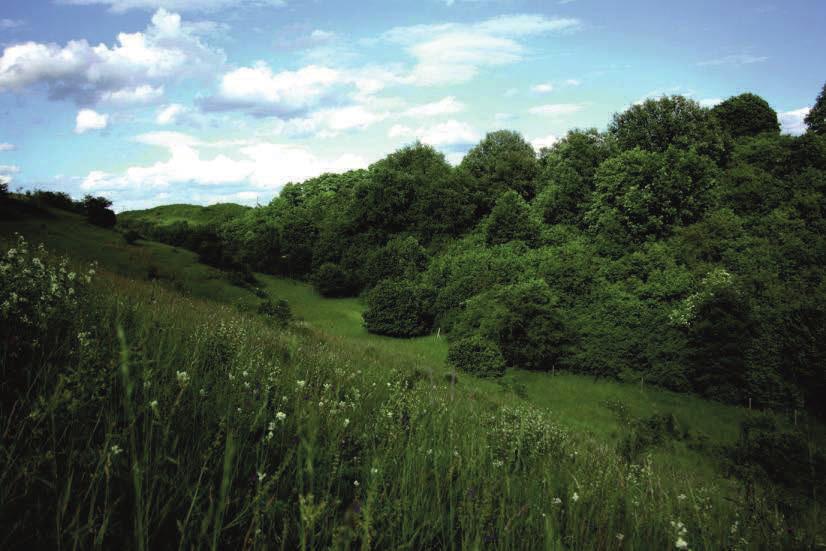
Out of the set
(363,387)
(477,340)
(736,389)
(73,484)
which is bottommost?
(736,389)

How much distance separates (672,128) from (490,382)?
113ft

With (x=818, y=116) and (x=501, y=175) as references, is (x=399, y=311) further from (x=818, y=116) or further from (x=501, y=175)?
(x=818, y=116)

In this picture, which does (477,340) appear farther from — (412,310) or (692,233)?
(692,233)

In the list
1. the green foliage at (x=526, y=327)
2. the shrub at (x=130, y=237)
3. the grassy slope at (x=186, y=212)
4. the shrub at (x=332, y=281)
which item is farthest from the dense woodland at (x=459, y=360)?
→ the grassy slope at (x=186, y=212)

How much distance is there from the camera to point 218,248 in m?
52.4

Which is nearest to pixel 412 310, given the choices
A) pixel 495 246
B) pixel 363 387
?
pixel 495 246

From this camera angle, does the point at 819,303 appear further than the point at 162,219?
No

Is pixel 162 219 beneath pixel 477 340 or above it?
above

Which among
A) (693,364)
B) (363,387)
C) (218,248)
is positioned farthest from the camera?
(218,248)

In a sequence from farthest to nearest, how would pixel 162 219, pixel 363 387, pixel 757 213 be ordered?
pixel 162 219 < pixel 757 213 < pixel 363 387

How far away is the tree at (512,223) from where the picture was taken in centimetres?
4956

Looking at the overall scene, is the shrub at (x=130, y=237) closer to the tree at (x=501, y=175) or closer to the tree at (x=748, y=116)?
the tree at (x=501, y=175)

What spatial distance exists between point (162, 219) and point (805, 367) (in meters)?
109

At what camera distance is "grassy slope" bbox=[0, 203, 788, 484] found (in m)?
26.1
